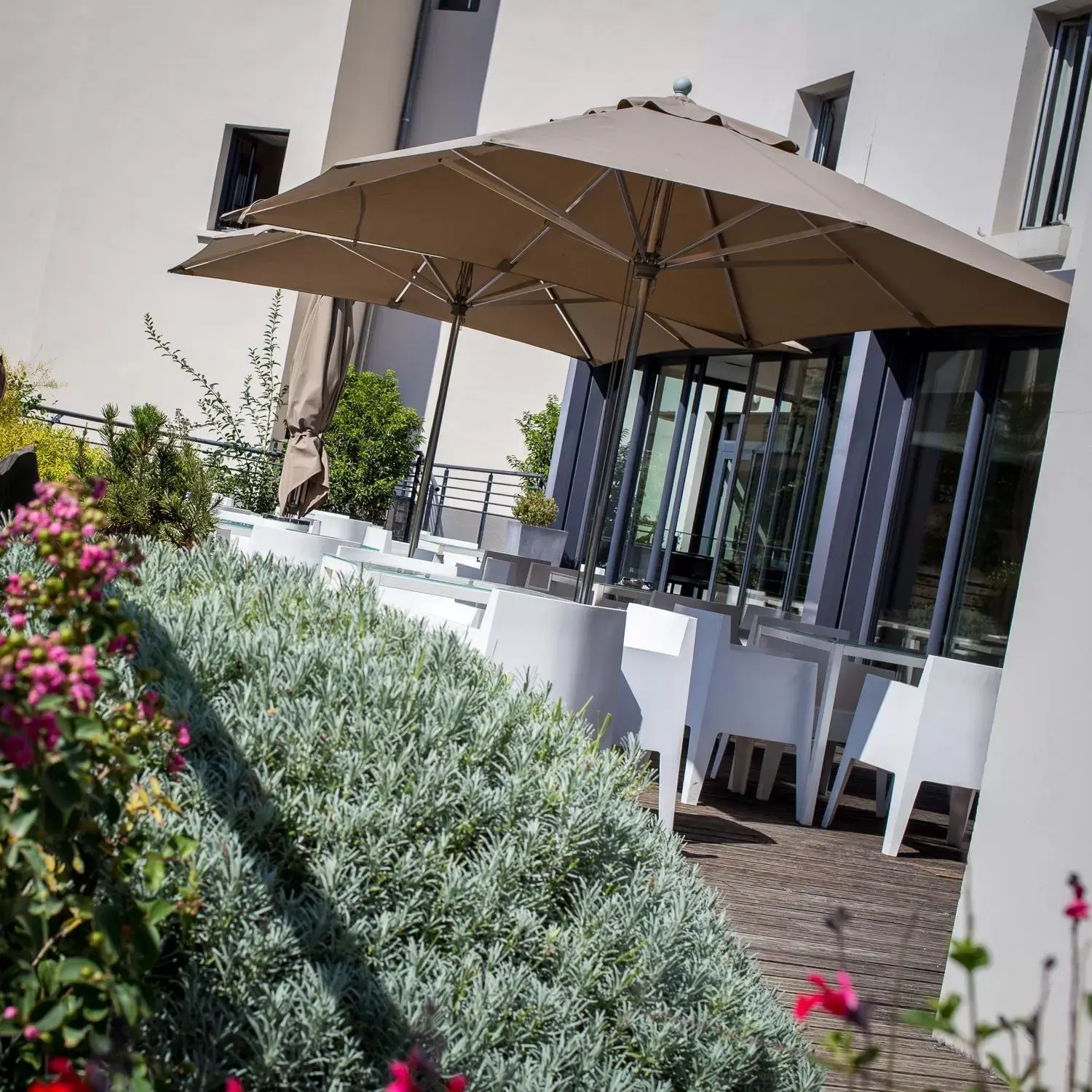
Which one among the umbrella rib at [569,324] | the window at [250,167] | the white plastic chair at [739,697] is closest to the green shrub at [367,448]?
the window at [250,167]

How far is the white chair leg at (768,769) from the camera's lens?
18.6 ft

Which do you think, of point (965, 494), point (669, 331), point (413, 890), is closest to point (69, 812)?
point (413, 890)

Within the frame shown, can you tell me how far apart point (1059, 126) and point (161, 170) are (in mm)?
10993

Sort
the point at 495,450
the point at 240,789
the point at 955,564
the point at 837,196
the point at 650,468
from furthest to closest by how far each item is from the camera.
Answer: the point at 495,450
the point at 650,468
the point at 955,564
the point at 837,196
the point at 240,789

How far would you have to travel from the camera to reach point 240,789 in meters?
Answer: 1.84

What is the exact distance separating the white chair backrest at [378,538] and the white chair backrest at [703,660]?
265 cm

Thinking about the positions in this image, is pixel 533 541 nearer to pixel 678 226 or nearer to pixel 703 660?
pixel 678 226

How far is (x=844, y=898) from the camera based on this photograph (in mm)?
4098

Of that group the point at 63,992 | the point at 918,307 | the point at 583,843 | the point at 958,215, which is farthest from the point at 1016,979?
the point at 958,215

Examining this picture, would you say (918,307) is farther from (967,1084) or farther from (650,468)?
(650,468)

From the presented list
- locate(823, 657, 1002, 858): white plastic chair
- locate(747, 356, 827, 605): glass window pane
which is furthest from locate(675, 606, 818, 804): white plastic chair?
locate(747, 356, 827, 605): glass window pane

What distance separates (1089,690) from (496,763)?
4.73 feet

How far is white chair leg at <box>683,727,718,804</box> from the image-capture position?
5074mm

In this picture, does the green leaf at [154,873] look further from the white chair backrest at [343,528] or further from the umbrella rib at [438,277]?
the white chair backrest at [343,528]
